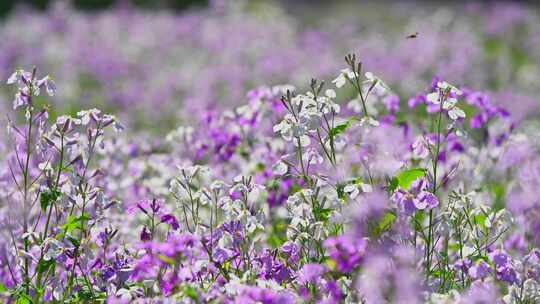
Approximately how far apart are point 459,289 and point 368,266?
97 centimetres

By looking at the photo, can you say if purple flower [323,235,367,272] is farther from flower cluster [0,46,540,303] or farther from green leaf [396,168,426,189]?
green leaf [396,168,426,189]

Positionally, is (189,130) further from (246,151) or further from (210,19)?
(210,19)

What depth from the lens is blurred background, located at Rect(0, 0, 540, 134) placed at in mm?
8922

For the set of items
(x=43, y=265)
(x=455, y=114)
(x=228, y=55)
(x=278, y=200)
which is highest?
(x=455, y=114)

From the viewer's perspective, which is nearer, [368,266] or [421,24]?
[368,266]

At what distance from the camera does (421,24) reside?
1228 cm

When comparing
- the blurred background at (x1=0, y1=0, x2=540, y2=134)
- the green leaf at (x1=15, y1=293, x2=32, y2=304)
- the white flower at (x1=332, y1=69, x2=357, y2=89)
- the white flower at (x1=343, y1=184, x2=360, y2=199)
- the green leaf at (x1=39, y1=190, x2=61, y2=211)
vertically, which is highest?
the white flower at (x1=332, y1=69, x2=357, y2=89)

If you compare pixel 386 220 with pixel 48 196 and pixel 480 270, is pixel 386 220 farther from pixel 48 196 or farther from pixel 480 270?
pixel 48 196

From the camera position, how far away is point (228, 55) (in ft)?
33.5

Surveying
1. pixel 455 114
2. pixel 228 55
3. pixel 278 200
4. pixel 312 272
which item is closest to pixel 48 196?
pixel 312 272

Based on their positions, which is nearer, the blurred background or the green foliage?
the green foliage

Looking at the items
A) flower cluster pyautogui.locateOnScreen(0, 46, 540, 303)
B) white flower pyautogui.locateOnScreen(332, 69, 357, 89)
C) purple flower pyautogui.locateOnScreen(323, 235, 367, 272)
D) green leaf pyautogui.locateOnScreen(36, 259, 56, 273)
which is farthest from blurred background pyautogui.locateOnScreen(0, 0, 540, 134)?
purple flower pyautogui.locateOnScreen(323, 235, 367, 272)

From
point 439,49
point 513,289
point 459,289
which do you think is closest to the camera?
point 513,289

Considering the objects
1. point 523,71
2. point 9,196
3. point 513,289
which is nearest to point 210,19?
point 523,71
